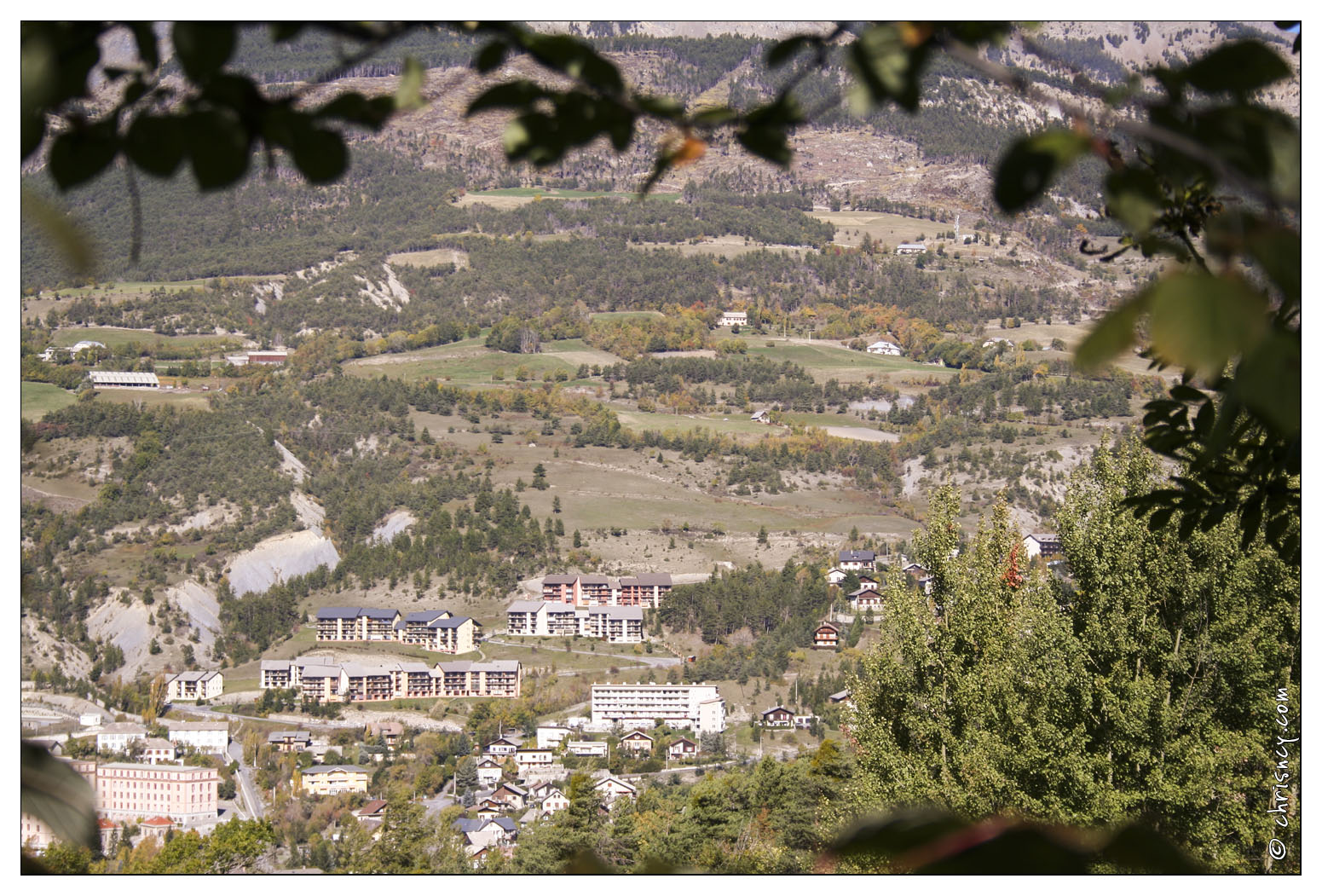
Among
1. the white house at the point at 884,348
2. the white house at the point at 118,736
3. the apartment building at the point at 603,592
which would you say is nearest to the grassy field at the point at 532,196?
the white house at the point at 884,348

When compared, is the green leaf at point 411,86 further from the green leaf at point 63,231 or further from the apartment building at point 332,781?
the apartment building at point 332,781

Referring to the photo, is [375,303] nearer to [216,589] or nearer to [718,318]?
[718,318]

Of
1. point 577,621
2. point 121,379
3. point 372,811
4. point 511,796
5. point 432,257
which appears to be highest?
point 432,257

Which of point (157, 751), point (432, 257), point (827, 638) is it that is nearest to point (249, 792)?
point (157, 751)

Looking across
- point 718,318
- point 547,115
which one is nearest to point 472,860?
point 547,115

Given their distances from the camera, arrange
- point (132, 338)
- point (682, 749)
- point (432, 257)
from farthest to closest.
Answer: point (432, 257)
point (132, 338)
point (682, 749)

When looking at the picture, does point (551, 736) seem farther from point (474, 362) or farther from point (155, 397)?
point (474, 362)
